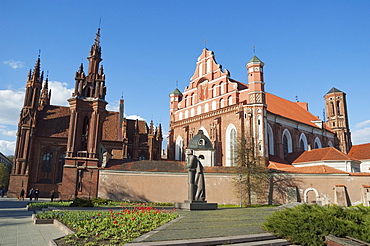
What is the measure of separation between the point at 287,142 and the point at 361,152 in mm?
13760

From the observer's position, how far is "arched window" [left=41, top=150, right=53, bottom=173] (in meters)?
43.0

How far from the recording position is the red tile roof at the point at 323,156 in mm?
37562

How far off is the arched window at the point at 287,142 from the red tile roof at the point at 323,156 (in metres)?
3.40

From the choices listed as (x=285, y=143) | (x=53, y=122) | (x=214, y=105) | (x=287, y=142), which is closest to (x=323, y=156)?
(x=285, y=143)

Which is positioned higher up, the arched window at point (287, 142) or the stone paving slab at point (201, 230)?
the arched window at point (287, 142)

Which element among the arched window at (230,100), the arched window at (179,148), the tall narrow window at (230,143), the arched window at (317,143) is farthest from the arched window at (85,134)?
the arched window at (317,143)

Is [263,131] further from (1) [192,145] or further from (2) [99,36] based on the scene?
(2) [99,36]

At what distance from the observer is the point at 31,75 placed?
45.8 metres

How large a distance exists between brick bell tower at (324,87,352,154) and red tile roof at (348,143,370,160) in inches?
279

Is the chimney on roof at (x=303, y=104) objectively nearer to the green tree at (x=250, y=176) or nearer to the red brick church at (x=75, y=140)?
the red brick church at (x=75, y=140)

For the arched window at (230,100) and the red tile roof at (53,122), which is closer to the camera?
the arched window at (230,100)

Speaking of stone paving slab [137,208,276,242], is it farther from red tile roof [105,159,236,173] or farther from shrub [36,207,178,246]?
red tile roof [105,159,236,173]

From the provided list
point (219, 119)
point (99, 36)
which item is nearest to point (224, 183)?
point (219, 119)

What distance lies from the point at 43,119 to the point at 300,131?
137ft
